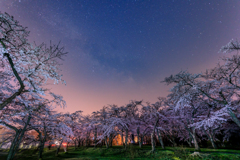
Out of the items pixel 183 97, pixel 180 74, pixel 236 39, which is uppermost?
pixel 236 39

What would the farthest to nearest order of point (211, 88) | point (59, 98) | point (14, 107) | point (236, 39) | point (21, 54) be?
1. point (211, 88)
2. point (14, 107)
3. point (236, 39)
4. point (59, 98)
5. point (21, 54)

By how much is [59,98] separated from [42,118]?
9.97m

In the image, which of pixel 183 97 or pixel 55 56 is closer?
pixel 55 56

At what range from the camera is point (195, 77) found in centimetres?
1209

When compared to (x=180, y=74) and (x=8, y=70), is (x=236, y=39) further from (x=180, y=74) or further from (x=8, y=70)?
(x=8, y=70)

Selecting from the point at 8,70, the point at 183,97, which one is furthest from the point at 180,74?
the point at 8,70

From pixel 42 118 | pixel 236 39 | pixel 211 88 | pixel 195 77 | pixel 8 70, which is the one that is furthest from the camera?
pixel 42 118

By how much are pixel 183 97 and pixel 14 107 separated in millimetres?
19766

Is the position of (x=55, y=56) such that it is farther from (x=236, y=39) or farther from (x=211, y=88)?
(x=211, y=88)

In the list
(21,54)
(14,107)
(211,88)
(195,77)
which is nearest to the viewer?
(21,54)

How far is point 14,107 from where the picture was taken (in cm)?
1120

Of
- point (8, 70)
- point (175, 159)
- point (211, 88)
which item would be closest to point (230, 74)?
point (211, 88)

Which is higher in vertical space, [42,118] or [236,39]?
[236,39]

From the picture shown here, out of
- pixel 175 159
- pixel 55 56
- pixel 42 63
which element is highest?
pixel 55 56
